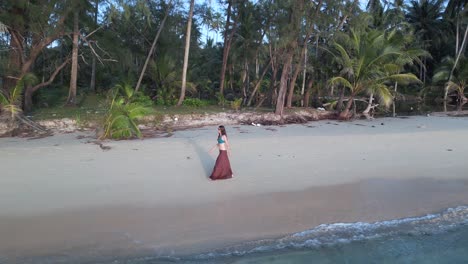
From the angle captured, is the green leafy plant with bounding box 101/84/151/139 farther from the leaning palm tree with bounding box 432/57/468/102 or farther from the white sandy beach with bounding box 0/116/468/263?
the leaning palm tree with bounding box 432/57/468/102

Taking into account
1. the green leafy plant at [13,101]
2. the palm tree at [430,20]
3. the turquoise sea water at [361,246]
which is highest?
the palm tree at [430,20]

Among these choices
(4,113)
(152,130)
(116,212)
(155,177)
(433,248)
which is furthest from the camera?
(152,130)

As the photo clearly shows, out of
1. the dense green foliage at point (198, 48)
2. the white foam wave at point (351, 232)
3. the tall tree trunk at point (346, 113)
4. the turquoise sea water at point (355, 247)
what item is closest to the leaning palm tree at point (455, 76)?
the dense green foliage at point (198, 48)

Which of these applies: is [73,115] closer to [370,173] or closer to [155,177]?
[155,177]

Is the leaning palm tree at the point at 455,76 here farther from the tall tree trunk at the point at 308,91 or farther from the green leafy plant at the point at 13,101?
the green leafy plant at the point at 13,101

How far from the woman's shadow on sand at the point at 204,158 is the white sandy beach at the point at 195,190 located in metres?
0.03

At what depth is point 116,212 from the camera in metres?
5.88

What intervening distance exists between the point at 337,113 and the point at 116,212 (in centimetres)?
1425

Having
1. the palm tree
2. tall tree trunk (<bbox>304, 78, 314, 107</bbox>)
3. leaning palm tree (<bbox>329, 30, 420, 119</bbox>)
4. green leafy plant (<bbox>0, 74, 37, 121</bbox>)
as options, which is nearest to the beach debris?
green leafy plant (<bbox>0, 74, 37, 121</bbox>)

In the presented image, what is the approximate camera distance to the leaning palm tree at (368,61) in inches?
656

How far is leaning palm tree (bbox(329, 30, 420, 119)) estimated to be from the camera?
16656 mm

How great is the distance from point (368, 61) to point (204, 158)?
437 inches

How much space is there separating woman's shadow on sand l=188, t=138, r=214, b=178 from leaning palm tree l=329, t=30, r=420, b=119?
28.6 feet

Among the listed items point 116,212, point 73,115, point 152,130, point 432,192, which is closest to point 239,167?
point 116,212
